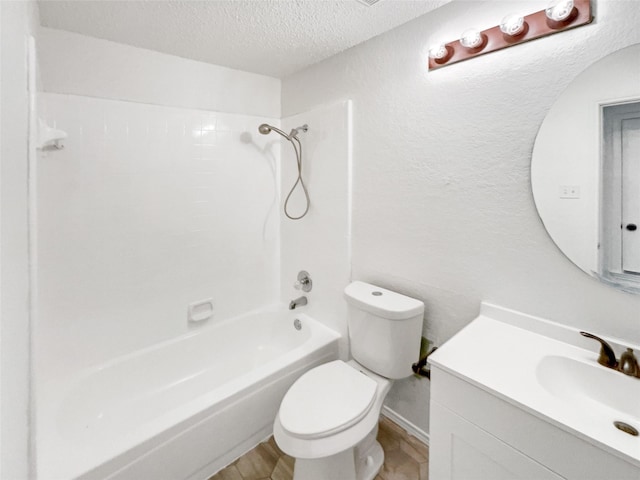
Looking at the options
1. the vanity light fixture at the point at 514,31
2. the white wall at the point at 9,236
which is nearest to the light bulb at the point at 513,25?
the vanity light fixture at the point at 514,31

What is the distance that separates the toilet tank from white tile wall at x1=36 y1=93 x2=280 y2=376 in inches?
42.5

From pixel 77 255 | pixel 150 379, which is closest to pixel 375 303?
pixel 150 379

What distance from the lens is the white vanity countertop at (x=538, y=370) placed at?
2.39 feet

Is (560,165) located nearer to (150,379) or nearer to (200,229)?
(200,229)

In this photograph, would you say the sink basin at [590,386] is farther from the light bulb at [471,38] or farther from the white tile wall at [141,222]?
the white tile wall at [141,222]

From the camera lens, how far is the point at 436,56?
1372 millimetres

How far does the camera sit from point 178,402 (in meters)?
1.83

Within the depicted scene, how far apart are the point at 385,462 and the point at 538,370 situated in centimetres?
99

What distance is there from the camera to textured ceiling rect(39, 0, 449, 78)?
136cm

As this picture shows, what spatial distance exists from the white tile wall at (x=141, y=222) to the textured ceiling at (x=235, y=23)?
363mm

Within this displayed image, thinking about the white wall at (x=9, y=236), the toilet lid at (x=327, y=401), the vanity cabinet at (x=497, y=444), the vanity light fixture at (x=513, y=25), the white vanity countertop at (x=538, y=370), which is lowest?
the toilet lid at (x=327, y=401)

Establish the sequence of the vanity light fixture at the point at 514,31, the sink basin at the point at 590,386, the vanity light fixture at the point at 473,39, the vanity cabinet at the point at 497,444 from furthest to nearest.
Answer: the vanity light fixture at the point at 473,39 → the vanity light fixture at the point at 514,31 → the sink basin at the point at 590,386 → the vanity cabinet at the point at 497,444

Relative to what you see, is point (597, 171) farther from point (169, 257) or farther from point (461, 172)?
point (169, 257)

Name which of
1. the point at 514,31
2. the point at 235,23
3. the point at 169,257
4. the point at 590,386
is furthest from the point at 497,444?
the point at 235,23
